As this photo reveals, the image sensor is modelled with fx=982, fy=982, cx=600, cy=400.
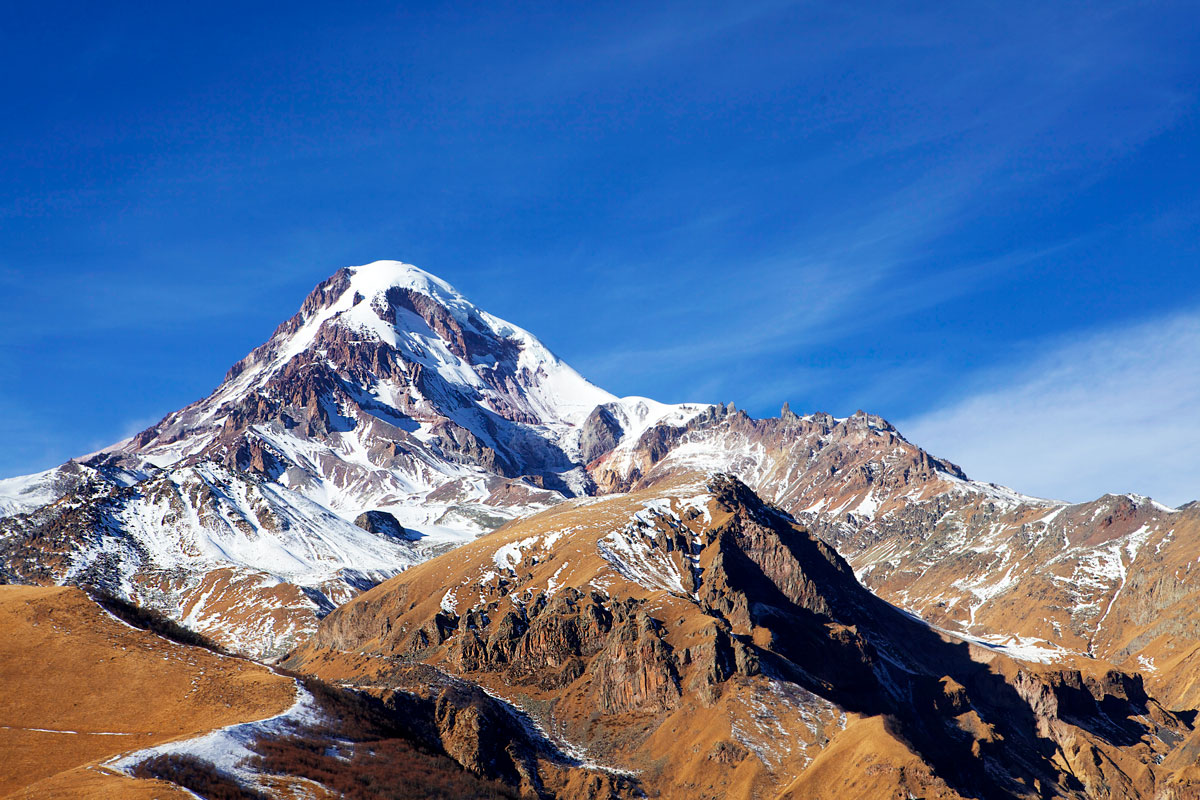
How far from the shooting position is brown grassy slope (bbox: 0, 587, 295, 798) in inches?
3177

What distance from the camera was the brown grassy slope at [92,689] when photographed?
8069 cm

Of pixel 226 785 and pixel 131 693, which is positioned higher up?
pixel 131 693

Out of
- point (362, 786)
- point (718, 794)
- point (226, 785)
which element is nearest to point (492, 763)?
point (718, 794)

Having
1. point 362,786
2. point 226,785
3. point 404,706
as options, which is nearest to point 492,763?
point 404,706

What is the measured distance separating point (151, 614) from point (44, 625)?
14071 millimetres

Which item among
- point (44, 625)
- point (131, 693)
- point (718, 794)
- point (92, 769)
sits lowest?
point (718, 794)

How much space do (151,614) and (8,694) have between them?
2572 centimetres

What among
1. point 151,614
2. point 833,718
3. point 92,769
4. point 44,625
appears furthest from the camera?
point 833,718

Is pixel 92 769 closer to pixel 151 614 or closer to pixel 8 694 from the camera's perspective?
pixel 8 694

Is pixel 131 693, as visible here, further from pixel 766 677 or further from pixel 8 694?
pixel 766 677

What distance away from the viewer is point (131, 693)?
93.4m

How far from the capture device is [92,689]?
306ft

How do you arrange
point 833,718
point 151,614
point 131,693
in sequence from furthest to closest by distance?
point 833,718, point 151,614, point 131,693

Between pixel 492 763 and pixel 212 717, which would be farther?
pixel 492 763
